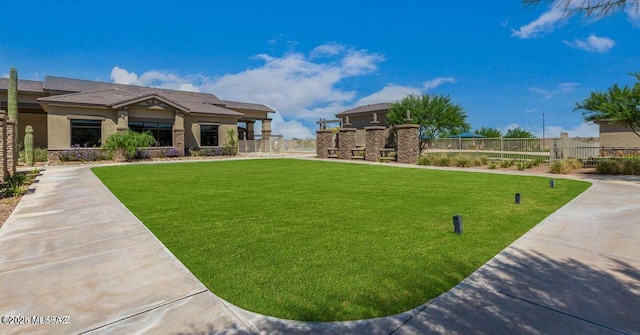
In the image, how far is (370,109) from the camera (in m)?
34.7

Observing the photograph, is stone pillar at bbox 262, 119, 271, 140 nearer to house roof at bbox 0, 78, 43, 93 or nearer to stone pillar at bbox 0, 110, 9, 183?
house roof at bbox 0, 78, 43, 93

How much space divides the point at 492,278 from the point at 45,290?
473 centimetres

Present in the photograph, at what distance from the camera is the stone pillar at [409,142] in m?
22.3

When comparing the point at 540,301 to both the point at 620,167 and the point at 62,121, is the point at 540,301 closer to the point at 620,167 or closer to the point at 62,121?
the point at 620,167

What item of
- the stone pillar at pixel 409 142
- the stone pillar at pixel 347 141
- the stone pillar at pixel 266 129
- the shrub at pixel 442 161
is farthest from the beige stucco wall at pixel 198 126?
the shrub at pixel 442 161

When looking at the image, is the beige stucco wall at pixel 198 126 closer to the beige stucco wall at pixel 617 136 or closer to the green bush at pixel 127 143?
the green bush at pixel 127 143

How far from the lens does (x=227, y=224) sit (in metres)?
6.02

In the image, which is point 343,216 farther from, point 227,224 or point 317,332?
point 317,332

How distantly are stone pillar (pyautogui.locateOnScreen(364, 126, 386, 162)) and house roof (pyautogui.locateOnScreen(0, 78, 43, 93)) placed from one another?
27.1 meters

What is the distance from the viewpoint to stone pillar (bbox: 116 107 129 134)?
2470cm

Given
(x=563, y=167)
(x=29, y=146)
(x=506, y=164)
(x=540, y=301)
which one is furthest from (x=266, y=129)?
(x=540, y=301)

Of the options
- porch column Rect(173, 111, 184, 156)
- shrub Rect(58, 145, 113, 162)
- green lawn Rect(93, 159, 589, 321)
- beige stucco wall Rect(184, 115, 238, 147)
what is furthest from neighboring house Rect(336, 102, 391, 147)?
green lawn Rect(93, 159, 589, 321)

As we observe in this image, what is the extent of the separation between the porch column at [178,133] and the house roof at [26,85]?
1137 cm

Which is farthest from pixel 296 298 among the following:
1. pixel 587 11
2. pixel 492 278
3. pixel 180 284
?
pixel 587 11
